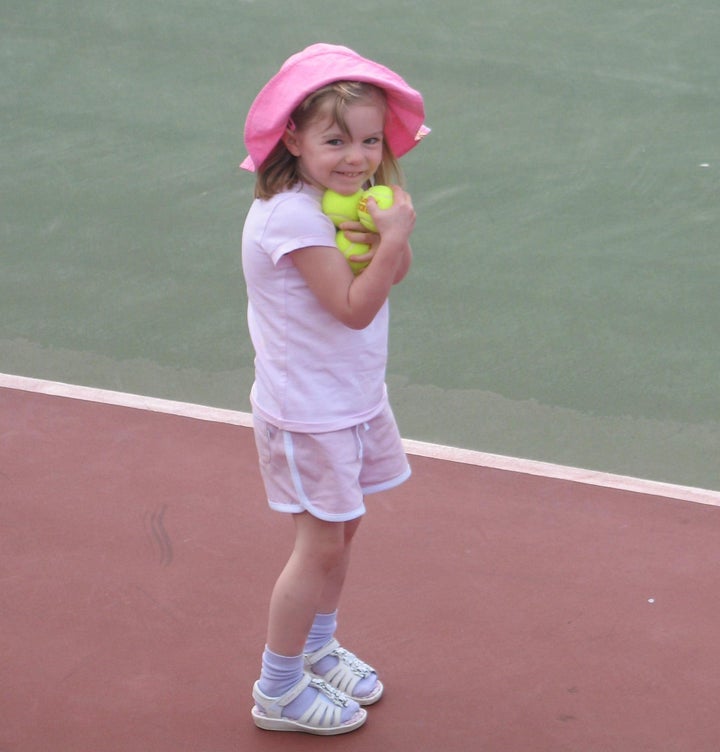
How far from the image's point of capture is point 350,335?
313 cm

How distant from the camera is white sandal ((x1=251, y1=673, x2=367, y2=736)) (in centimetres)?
347

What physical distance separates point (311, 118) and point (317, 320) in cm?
47

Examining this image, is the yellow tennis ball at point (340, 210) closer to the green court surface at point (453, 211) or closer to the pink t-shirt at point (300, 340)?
the pink t-shirt at point (300, 340)

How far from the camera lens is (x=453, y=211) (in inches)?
262

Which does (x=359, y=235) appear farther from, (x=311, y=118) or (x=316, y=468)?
(x=316, y=468)

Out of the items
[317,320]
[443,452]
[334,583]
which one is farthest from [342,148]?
[443,452]

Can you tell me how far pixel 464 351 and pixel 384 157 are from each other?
233cm

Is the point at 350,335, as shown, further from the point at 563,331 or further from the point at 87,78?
the point at 87,78

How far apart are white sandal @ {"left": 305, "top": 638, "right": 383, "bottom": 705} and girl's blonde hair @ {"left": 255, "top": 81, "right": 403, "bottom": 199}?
4.29ft

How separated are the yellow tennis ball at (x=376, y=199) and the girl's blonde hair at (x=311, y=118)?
0.16 metres

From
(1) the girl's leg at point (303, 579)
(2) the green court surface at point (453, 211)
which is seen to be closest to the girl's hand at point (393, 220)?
(1) the girl's leg at point (303, 579)

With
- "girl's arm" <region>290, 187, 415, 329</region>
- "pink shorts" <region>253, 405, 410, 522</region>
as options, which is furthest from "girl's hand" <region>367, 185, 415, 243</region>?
"pink shorts" <region>253, 405, 410, 522</region>

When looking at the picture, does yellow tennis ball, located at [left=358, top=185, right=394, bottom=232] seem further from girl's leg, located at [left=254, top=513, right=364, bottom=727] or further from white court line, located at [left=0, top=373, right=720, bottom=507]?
white court line, located at [left=0, top=373, right=720, bottom=507]

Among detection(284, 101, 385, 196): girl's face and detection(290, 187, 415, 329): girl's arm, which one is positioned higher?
detection(284, 101, 385, 196): girl's face
